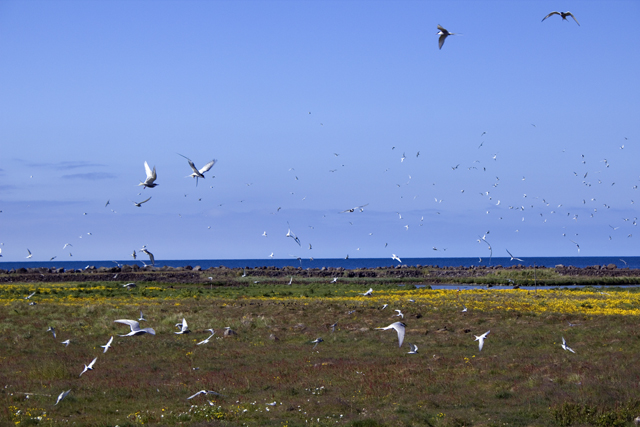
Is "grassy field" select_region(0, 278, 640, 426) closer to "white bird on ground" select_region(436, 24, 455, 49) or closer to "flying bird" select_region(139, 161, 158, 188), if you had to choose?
"flying bird" select_region(139, 161, 158, 188)

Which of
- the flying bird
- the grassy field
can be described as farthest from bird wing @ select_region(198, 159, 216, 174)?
the grassy field

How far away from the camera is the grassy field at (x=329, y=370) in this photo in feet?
51.0

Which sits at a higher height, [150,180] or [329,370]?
[150,180]

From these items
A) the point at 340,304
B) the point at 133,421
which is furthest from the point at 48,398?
the point at 340,304

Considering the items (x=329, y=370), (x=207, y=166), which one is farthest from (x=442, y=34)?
(x=329, y=370)

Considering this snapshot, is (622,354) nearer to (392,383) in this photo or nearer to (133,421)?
(392,383)

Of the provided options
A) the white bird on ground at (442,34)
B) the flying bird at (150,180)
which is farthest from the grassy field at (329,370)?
the white bird on ground at (442,34)

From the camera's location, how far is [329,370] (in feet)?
69.6

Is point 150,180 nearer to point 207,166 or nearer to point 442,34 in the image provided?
point 207,166

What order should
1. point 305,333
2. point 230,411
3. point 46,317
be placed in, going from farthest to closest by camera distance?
point 46,317 → point 305,333 → point 230,411

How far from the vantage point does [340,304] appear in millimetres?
42250

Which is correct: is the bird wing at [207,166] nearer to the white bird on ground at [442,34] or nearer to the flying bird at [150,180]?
the flying bird at [150,180]

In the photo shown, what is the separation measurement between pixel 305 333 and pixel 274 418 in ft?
50.3

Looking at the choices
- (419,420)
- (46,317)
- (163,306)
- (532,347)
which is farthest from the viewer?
(163,306)
